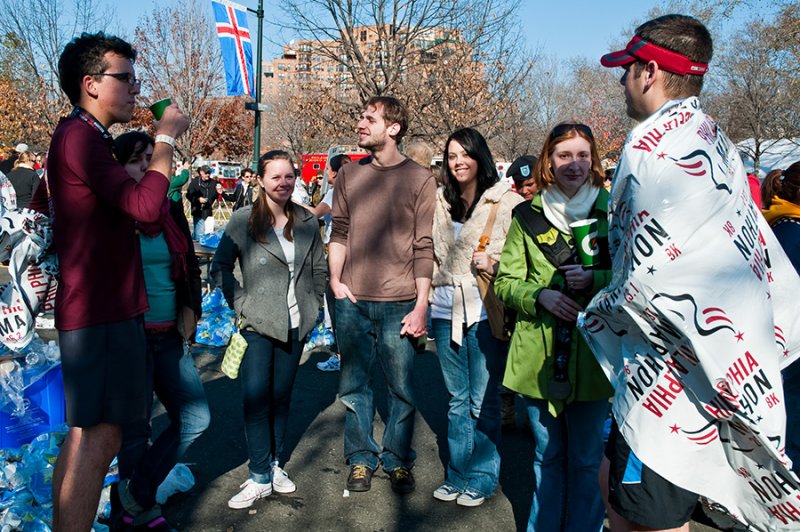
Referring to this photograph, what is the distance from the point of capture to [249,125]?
137 feet

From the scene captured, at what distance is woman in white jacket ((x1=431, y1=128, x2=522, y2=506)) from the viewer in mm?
3670

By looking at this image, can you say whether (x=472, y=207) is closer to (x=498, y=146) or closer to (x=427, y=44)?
(x=427, y=44)

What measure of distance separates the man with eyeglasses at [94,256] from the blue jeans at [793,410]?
3.14 m

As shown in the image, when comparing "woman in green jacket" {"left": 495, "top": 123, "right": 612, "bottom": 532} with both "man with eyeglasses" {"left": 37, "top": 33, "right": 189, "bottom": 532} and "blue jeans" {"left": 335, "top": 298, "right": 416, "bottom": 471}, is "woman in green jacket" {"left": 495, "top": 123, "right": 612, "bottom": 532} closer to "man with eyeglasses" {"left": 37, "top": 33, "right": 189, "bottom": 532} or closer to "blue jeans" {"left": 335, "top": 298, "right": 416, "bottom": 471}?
"blue jeans" {"left": 335, "top": 298, "right": 416, "bottom": 471}

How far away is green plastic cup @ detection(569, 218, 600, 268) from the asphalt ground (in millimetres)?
1635

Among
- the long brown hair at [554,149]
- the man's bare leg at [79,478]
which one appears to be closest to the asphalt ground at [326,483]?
the man's bare leg at [79,478]

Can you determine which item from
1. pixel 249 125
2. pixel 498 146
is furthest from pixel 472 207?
pixel 249 125

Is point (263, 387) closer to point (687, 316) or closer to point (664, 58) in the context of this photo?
point (687, 316)

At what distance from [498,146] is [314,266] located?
2687 centimetres

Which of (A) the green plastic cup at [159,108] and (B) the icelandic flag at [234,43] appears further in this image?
(B) the icelandic flag at [234,43]

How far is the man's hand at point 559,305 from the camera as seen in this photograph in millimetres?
2691

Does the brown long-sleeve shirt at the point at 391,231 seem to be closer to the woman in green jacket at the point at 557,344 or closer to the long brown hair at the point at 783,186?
the woman in green jacket at the point at 557,344

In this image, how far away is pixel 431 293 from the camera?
3971 millimetres

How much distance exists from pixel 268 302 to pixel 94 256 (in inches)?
49.5
